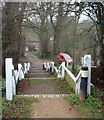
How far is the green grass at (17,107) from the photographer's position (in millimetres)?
Result: 2955

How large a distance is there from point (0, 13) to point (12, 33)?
2.51 meters

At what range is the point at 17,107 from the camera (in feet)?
10.6

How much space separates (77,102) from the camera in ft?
11.4

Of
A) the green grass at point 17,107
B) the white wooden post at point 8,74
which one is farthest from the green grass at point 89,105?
the white wooden post at point 8,74

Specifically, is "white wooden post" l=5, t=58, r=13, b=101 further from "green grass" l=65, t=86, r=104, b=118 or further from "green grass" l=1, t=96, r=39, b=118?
"green grass" l=65, t=86, r=104, b=118

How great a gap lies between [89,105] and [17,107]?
1786 mm

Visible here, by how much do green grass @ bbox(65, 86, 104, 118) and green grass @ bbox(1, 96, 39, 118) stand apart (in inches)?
42.2

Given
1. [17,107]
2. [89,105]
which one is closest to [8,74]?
[17,107]

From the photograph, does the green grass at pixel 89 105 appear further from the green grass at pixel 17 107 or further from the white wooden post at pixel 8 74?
the white wooden post at pixel 8 74

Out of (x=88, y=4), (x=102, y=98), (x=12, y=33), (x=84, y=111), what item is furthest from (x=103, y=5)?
(x=12, y=33)

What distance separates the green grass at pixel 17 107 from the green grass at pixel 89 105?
107 centimetres

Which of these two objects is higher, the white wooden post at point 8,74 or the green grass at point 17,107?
the white wooden post at point 8,74

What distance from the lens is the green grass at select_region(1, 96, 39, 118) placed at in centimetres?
296

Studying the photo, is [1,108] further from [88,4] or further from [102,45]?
[88,4]
